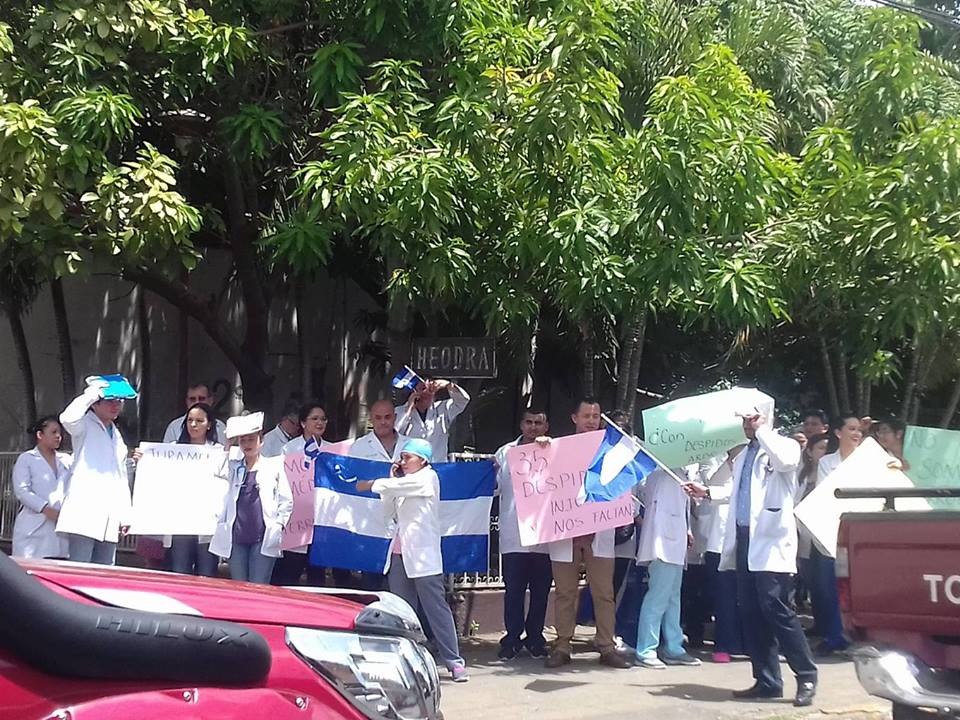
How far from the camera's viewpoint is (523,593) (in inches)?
357

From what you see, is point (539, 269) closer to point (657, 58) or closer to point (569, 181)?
point (569, 181)

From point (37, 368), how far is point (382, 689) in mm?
12738

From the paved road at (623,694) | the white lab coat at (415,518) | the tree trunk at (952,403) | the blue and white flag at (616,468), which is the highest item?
the tree trunk at (952,403)

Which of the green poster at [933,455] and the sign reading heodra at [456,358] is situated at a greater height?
the sign reading heodra at [456,358]

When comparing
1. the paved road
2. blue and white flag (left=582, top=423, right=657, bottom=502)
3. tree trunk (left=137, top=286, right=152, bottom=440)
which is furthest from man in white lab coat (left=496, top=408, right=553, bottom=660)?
tree trunk (left=137, top=286, right=152, bottom=440)

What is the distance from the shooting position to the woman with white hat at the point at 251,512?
320 inches

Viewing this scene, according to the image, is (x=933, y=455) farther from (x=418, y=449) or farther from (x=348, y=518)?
(x=348, y=518)

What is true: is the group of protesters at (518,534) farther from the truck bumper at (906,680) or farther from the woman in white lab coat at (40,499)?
the truck bumper at (906,680)

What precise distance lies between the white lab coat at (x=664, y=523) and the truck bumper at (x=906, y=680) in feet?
9.98

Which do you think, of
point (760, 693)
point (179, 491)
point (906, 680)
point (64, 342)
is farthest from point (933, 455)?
point (64, 342)

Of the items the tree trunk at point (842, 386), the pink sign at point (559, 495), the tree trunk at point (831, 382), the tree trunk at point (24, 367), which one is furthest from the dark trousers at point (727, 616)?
the tree trunk at point (24, 367)

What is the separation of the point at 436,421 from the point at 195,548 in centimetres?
219

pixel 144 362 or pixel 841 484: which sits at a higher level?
pixel 144 362

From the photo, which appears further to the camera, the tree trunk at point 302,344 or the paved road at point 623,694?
the tree trunk at point 302,344
